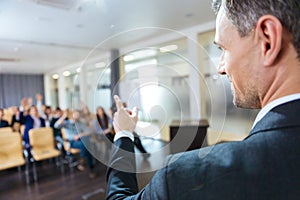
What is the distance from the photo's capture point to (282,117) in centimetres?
33

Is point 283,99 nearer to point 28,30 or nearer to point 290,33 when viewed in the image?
point 290,33

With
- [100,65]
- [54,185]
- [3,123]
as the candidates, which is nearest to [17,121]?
[3,123]

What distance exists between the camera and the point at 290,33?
338 millimetres

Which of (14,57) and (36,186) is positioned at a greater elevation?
(14,57)

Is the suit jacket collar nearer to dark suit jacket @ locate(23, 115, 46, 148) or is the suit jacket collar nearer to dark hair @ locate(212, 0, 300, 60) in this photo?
dark hair @ locate(212, 0, 300, 60)

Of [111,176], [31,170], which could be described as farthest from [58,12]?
[111,176]

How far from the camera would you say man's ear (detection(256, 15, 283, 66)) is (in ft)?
1.10

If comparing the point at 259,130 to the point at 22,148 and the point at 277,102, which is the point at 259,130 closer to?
the point at 277,102

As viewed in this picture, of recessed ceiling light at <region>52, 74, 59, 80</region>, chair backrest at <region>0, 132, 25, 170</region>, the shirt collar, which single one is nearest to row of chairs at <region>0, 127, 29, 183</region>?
chair backrest at <region>0, 132, 25, 170</region>

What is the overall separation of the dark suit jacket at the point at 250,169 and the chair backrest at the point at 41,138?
3312 millimetres

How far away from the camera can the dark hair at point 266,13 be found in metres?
0.34

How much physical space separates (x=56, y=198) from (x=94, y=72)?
84.3 inches

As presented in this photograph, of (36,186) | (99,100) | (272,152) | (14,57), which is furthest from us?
(14,57)

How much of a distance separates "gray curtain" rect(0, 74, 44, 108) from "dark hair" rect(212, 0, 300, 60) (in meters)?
6.96
